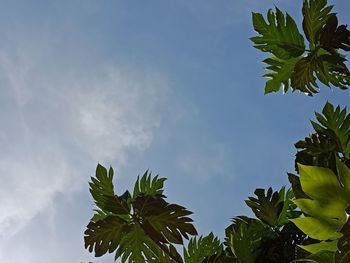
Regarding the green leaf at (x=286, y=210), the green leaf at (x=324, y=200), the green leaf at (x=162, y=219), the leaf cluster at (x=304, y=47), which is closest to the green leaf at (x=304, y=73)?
the leaf cluster at (x=304, y=47)

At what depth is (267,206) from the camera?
2.91 metres

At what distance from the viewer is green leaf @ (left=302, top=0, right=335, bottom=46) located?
10.2 ft

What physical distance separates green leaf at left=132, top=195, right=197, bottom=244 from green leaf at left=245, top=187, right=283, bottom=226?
0.43 m

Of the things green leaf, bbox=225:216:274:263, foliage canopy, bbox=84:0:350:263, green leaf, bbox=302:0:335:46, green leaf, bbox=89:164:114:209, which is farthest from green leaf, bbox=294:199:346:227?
green leaf, bbox=302:0:335:46

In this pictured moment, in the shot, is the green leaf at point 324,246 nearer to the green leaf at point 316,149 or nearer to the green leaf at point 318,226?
the green leaf at point 318,226

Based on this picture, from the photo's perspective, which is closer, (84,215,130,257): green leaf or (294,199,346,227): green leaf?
(294,199,346,227): green leaf

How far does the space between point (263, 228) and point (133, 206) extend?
2.37 ft

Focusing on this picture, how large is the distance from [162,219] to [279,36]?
149cm

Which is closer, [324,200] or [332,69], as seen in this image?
[324,200]

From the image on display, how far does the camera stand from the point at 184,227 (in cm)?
269

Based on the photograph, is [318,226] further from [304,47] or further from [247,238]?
[304,47]

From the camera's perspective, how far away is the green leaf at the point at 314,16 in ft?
10.2

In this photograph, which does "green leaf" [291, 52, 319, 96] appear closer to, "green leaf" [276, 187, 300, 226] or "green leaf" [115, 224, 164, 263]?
"green leaf" [276, 187, 300, 226]

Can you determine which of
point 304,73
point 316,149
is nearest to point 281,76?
point 304,73
